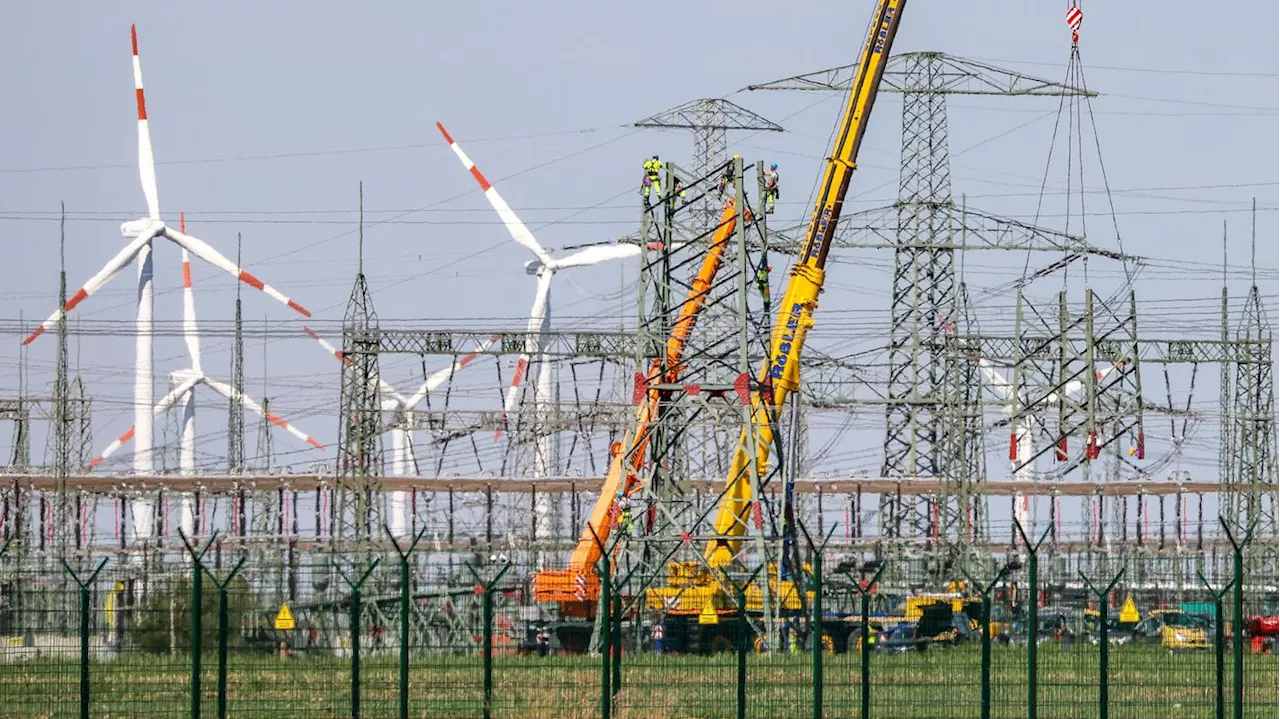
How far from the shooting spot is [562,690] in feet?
89.1

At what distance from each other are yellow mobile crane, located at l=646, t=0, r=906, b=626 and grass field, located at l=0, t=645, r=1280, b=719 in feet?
32.5

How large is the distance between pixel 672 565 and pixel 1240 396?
33.8 metres

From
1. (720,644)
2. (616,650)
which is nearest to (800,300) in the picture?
(720,644)

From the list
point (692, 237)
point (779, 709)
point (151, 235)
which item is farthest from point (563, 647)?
point (151, 235)

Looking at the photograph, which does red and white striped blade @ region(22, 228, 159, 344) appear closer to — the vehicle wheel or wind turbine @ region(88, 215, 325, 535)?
wind turbine @ region(88, 215, 325, 535)

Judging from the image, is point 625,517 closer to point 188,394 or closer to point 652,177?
point 652,177

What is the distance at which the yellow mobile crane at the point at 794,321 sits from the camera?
1617 inches

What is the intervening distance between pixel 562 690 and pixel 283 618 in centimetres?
435

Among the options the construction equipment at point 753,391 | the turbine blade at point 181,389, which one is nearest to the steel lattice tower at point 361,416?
the construction equipment at point 753,391

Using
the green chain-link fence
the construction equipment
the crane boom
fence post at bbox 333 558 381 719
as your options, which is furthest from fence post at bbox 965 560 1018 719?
the crane boom

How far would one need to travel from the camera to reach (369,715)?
25.8m

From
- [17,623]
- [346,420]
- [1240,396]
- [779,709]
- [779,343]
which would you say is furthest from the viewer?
[1240,396]

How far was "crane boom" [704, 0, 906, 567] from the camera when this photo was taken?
41.6m

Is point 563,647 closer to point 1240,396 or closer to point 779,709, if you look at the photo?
point 779,709
